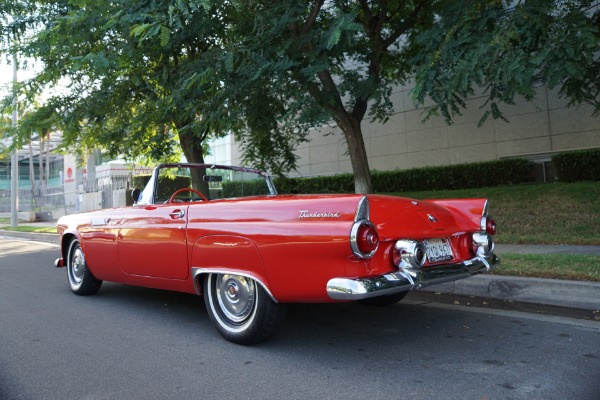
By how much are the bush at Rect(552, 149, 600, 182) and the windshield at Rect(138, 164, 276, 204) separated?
1012cm

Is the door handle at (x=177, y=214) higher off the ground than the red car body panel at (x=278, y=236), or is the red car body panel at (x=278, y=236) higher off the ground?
the door handle at (x=177, y=214)

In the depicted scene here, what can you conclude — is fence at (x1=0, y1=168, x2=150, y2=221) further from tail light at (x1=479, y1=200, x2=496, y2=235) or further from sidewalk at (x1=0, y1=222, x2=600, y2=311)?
tail light at (x1=479, y1=200, x2=496, y2=235)

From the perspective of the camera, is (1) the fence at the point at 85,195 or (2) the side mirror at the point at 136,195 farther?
(1) the fence at the point at 85,195

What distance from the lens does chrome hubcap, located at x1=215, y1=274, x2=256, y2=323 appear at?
3820 millimetres

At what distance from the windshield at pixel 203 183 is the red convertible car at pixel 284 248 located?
3 cm

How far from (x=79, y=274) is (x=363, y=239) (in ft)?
14.5

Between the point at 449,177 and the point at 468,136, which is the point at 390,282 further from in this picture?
the point at 468,136

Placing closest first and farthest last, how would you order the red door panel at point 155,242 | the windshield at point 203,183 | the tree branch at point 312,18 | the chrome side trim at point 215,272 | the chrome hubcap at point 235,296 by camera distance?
the chrome side trim at point 215,272 → the chrome hubcap at point 235,296 → the red door panel at point 155,242 → the windshield at point 203,183 → the tree branch at point 312,18

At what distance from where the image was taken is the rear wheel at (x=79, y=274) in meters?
5.84

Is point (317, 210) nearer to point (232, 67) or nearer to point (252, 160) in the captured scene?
point (232, 67)

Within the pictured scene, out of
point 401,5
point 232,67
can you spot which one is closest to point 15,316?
point 232,67

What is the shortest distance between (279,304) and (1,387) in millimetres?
1921

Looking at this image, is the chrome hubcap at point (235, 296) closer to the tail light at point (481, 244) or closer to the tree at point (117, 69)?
the tail light at point (481, 244)

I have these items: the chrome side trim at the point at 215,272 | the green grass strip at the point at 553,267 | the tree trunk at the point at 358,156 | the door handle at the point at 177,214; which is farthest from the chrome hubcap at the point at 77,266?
the tree trunk at the point at 358,156
